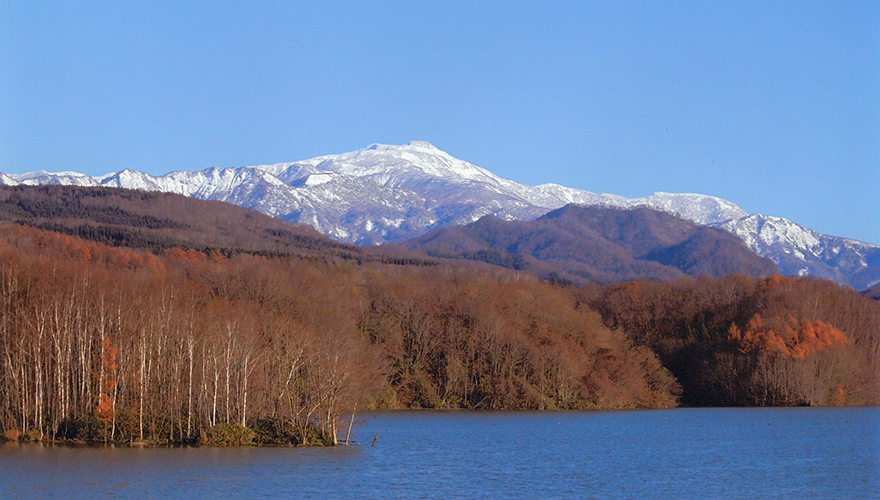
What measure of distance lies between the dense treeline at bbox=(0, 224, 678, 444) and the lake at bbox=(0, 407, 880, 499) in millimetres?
1923

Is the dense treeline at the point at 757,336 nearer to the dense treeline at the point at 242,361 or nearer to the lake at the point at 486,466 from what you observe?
the dense treeline at the point at 242,361

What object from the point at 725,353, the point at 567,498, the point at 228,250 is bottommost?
the point at 567,498

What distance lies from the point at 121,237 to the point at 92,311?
368ft

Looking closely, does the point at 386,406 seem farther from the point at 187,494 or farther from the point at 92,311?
the point at 187,494

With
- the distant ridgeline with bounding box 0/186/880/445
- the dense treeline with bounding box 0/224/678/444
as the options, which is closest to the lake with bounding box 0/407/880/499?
the dense treeline with bounding box 0/224/678/444

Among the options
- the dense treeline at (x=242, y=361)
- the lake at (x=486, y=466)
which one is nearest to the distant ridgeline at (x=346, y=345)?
the dense treeline at (x=242, y=361)

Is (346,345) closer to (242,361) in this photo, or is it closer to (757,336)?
(242,361)

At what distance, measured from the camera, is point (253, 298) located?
77.6m

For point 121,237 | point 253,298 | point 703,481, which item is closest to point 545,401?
point 253,298

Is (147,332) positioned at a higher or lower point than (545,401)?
higher

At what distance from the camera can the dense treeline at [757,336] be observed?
8925 centimetres

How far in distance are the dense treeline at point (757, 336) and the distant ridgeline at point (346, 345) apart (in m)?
0.22

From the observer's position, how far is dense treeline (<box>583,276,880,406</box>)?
89250mm

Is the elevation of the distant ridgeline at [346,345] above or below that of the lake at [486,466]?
above
